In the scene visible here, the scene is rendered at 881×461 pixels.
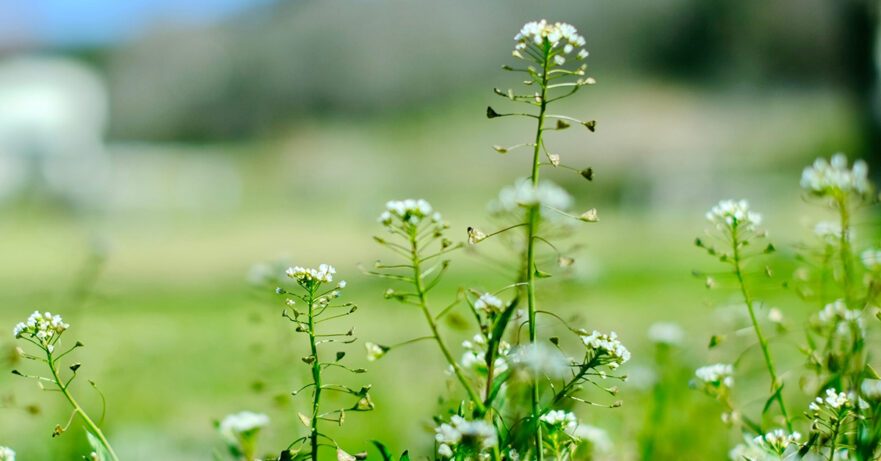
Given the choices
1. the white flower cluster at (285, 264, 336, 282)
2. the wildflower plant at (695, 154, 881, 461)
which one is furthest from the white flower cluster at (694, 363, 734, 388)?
the white flower cluster at (285, 264, 336, 282)

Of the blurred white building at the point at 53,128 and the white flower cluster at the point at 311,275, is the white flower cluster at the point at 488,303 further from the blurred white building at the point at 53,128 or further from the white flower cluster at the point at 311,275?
the blurred white building at the point at 53,128

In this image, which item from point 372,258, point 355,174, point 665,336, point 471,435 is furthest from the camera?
point 355,174

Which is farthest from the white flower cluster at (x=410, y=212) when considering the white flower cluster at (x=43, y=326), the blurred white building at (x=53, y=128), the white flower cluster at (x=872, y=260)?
the blurred white building at (x=53, y=128)

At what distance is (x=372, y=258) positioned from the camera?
1.96 m

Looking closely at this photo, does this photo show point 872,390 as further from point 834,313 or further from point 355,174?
point 355,174

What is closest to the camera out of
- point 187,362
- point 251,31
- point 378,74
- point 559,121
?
point 559,121

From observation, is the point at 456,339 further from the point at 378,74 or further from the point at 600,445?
the point at 378,74

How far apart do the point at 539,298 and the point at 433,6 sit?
1820 cm

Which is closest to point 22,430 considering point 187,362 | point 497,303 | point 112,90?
point 187,362

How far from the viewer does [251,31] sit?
2009 cm

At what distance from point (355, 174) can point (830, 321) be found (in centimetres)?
1463

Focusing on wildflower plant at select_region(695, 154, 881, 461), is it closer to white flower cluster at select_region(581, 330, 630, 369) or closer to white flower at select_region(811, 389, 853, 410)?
white flower at select_region(811, 389, 853, 410)

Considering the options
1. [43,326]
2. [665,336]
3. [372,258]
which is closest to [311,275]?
[43,326]

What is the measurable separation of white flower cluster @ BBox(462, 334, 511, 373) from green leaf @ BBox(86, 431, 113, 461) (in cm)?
27
